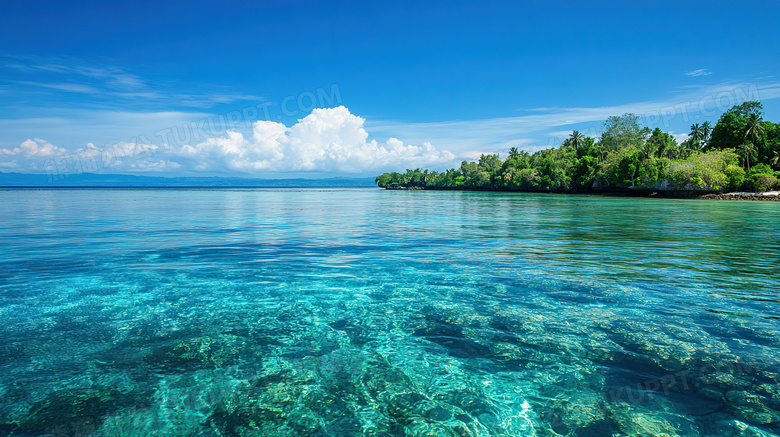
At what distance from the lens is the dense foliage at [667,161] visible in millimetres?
88500

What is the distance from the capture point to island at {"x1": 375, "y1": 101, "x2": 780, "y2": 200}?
3469 inches

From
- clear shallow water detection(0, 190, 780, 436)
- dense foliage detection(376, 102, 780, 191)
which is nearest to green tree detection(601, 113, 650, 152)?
dense foliage detection(376, 102, 780, 191)

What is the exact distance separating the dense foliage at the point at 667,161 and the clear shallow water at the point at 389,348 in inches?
3740

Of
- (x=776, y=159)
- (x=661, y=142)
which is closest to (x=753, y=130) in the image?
(x=776, y=159)

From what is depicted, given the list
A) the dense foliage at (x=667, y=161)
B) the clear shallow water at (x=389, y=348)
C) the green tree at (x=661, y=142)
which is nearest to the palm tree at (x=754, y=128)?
the dense foliage at (x=667, y=161)

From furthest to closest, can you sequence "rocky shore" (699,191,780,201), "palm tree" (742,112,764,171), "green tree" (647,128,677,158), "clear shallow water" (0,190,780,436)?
1. "green tree" (647,128,677,158)
2. "palm tree" (742,112,764,171)
3. "rocky shore" (699,191,780,201)
4. "clear shallow water" (0,190,780,436)

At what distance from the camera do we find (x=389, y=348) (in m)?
7.21

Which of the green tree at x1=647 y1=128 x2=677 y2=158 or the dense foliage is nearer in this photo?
the dense foliage

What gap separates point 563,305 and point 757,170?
11079 cm

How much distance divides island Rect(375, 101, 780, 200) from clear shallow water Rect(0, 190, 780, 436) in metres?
Result: 94.5

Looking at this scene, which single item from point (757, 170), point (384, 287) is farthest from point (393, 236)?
point (757, 170)

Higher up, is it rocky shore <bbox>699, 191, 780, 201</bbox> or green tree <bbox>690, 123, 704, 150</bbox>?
green tree <bbox>690, 123, 704, 150</bbox>

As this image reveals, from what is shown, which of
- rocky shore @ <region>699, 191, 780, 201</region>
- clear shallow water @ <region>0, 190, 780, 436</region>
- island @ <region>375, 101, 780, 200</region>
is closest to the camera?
clear shallow water @ <region>0, 190, 780, 436</region>

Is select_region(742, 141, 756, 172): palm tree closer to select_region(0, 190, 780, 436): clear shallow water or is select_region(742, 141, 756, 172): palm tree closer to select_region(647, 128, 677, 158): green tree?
select_region(647, 128, 677, 158): green tree
